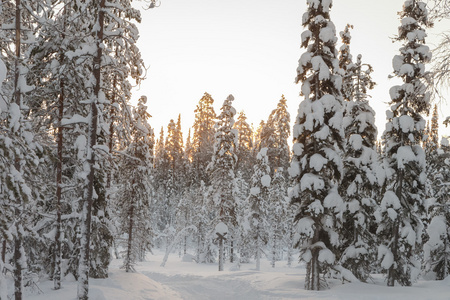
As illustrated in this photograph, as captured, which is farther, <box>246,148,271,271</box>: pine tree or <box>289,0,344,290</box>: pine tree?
<box>246,148,271,271</box>: pine tree

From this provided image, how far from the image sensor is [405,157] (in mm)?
17516

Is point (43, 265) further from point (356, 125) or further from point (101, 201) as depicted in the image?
point (356, 125)

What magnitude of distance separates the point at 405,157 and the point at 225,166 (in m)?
20.6

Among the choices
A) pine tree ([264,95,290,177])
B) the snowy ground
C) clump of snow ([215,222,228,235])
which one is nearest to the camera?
the snowy ground

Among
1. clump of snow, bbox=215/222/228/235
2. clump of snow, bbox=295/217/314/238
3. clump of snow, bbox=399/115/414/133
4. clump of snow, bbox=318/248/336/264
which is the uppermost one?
clump of snow, bbox=399/115/414/133

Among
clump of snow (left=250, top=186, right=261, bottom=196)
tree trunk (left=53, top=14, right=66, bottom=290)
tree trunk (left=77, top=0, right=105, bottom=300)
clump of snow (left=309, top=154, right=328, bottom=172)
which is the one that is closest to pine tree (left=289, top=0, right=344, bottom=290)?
clump of snow (left=309, top=154, right=328, bottom=172)

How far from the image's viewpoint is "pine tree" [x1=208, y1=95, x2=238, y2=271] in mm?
35719

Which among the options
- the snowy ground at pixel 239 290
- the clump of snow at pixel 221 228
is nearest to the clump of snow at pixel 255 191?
the clump of snow at pixel 221 228

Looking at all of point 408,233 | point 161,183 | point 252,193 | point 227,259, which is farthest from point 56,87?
point 161,183

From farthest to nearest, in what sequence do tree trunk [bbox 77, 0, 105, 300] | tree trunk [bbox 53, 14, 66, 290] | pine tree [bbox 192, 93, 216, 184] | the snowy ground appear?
pine tree [bbox 192, 93, 216, 184], tree trunk [bbox 53, 14, 66, 290], the snowy ground, tree trunk [bbox 77, 0, 105, 300]

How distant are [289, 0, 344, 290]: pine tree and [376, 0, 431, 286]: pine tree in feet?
9.50

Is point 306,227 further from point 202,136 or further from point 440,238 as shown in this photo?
point 202,136

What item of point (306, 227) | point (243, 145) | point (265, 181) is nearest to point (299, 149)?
point (306, 227)

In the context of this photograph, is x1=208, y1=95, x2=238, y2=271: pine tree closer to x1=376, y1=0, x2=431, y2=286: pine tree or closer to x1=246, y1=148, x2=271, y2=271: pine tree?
x1=246, y1=148, x2=271, y2=271: pine tree
